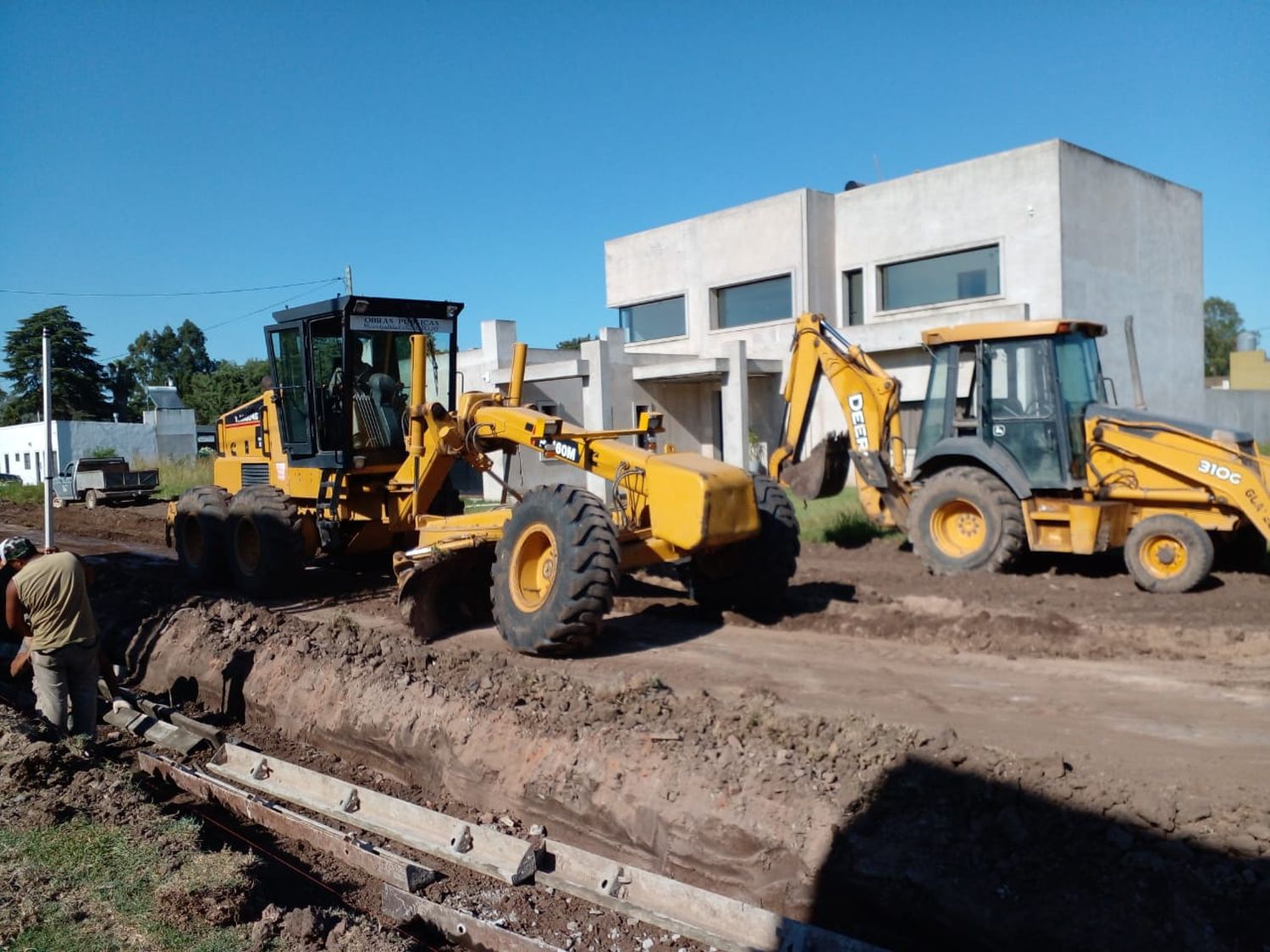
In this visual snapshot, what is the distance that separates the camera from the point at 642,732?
5422 millimetres

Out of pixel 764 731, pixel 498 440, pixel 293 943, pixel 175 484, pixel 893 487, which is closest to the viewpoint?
pixel 293 943

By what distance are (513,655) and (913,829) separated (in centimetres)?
367

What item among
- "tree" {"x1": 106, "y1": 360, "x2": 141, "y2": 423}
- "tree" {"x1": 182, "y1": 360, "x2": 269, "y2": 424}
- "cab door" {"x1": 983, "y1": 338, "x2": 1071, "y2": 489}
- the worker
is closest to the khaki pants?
the worker

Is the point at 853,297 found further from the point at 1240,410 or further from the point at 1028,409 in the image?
the point at 1240,410

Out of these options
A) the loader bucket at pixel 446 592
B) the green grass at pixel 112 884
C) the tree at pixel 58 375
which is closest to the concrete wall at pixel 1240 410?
the loader bucket at pixel 446 592

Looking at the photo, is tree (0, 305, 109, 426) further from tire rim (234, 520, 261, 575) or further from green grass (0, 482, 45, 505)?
tire rim (234, 520, 261, 575)

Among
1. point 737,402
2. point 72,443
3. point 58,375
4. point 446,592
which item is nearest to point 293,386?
point 446,592

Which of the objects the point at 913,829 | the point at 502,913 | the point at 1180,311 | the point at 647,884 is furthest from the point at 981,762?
the point at 1180,311

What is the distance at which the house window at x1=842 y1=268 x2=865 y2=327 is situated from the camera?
21.5m

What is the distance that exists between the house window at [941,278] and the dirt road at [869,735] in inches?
430

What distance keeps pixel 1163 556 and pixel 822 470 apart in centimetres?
356

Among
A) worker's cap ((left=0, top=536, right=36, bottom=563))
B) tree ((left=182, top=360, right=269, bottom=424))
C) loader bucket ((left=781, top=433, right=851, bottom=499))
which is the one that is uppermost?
tree ((left=182, top=360, right=269, bottom=424))

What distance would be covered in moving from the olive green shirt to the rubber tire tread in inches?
181

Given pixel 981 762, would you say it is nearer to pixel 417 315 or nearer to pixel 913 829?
pixel 913 829
